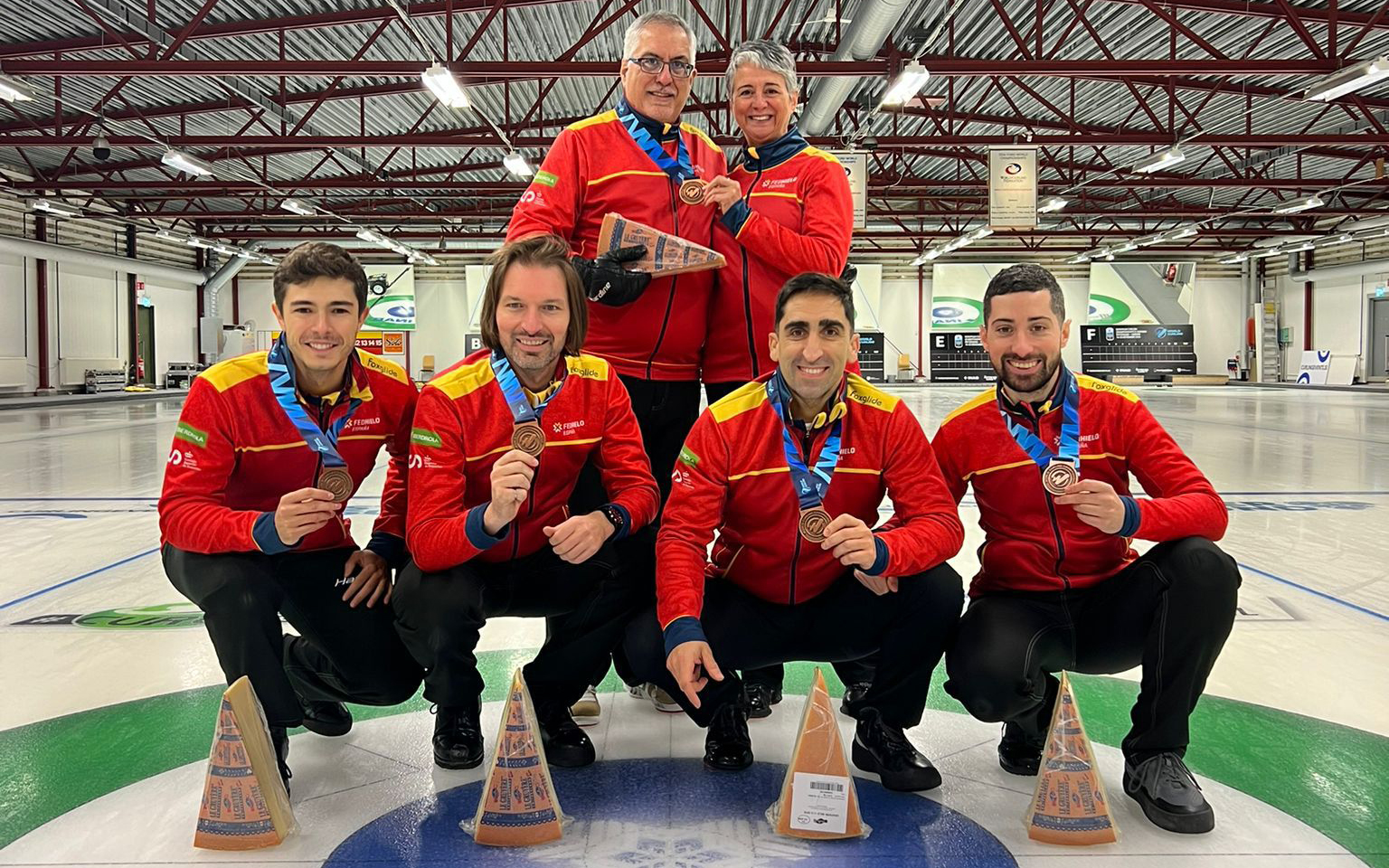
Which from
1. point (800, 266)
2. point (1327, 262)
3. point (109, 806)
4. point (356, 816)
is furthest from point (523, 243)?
point (1327, 262)

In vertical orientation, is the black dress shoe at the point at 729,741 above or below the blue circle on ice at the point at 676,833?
above

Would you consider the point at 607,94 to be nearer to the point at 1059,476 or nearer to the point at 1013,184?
the point at 1013,184

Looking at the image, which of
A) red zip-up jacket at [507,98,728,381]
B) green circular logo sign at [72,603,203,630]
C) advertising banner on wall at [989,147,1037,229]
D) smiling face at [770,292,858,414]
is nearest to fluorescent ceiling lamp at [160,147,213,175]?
advertising banner on wall at [989,147,1037,229]

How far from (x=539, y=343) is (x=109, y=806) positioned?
1435 mm

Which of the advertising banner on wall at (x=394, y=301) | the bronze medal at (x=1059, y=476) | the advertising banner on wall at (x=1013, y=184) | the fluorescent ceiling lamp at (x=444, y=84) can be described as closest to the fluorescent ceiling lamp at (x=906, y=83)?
the advertising banner on wall at (x=1013, y=184)

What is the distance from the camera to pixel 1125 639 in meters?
2.27

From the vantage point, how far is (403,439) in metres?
2.62

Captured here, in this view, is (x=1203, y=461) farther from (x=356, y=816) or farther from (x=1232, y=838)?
(x=356, y=816)

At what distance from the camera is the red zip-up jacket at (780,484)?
2369 millimetres

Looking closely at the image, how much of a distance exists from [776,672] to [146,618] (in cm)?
255

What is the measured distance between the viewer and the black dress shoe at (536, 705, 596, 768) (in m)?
2.43

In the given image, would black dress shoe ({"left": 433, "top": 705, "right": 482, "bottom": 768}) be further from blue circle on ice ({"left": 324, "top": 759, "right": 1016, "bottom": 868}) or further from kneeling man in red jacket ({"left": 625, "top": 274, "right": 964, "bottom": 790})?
kneeling man in red jacket ({"left": 625, "top": 274, "right": 964, "bottom": 790})

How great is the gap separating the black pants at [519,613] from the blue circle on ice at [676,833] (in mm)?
245

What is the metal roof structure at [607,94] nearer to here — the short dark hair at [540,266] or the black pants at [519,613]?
the short dark hair at [540,266]
